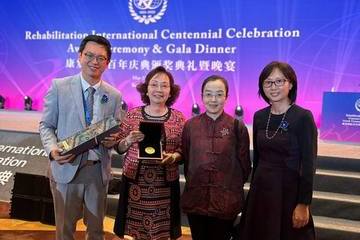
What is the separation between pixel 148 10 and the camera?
523 cm

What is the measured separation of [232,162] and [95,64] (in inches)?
35.1

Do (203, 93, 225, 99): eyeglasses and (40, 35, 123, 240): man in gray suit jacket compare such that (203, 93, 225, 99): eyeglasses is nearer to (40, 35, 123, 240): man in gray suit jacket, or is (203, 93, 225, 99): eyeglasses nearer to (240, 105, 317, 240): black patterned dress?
(240, 105, 317, 240): black patterned dress

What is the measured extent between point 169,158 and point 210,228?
17.6 inches

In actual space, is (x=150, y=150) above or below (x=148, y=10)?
below

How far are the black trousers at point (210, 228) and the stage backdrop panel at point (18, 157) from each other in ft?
7.77

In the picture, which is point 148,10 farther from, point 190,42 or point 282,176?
point 282,176

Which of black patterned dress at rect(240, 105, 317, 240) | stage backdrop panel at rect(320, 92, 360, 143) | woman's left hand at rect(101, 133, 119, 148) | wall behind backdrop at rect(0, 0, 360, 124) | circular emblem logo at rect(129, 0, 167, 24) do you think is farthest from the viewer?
circular emblem logo at rect(129, 0, 167, 24)

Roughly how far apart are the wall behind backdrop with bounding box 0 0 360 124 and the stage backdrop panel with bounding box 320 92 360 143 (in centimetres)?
24

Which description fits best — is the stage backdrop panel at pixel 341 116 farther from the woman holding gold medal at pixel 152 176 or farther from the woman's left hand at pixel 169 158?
the woman's left hand at pixel 169 158

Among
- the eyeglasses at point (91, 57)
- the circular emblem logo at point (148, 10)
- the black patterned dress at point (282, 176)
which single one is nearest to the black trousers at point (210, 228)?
the black patterned dress at point (282, 176)

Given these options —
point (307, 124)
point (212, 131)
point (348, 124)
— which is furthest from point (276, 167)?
point (348, 124)

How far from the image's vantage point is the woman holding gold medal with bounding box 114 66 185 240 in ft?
7.82

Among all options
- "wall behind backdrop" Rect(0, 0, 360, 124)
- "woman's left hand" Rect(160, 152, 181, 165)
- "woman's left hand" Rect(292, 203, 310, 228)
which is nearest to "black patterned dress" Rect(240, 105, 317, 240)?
"woman's left hand" Rect(292, 203, 310, 228)

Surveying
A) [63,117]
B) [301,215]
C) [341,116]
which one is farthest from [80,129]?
[341,116]
